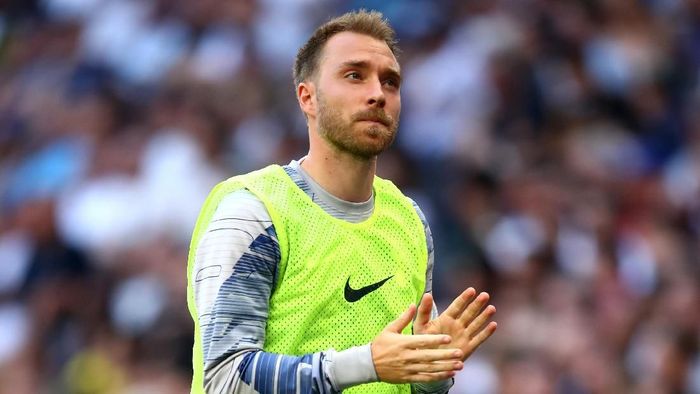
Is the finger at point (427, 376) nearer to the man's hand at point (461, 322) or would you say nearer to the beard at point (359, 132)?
the man's hand at point (461, 322)

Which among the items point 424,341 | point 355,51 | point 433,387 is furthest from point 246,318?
point 355,51

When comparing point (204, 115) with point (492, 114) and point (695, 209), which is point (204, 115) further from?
point (695, 209)

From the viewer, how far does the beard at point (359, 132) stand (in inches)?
137

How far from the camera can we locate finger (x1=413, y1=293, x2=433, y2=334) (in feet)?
10.4

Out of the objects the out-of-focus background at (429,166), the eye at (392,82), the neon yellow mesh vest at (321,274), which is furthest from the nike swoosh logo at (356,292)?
the out-of-focus background at (429,166)

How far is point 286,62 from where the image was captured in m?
8.50

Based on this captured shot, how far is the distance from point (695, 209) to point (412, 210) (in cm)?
496

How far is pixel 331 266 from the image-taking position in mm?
3373

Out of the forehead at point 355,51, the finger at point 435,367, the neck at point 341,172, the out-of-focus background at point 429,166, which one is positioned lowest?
the finger at point 435,367

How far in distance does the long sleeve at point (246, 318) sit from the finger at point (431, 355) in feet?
0.35

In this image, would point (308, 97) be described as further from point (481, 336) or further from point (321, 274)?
→ point (481, 336)

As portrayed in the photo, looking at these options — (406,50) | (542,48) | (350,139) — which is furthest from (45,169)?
(350,139)

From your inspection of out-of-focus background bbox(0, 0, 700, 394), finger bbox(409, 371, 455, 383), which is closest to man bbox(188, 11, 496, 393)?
finger bbox(409, 371, 455, 383)

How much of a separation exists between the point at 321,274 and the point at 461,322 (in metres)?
0.40
